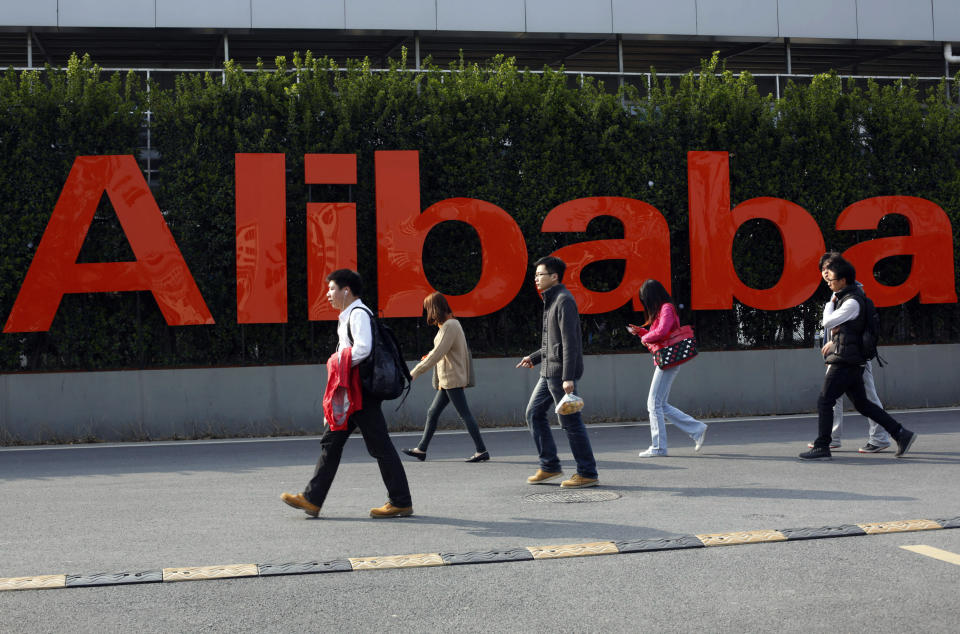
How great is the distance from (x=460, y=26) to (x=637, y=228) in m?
6.25

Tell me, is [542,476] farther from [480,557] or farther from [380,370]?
[480,557]

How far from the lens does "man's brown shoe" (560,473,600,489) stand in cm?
822

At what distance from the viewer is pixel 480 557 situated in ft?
19.4

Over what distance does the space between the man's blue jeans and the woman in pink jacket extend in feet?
5.87

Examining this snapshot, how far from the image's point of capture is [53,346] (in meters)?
13.2

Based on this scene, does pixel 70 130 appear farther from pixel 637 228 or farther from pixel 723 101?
pixel 723 101

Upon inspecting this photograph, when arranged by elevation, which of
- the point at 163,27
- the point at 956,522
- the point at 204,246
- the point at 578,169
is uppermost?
the point at 163,27

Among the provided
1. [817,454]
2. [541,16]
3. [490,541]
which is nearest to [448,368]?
[817,454]

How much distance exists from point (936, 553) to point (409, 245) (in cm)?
893

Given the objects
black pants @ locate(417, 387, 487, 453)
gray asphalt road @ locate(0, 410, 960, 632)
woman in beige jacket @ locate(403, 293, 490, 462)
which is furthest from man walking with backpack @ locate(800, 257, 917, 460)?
woman in beige jacket @ locate(403, 293, 490, 462)

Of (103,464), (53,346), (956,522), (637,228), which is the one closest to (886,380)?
(637,228)

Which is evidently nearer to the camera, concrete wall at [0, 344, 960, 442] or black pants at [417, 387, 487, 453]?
black pants at [417, 387, 487, 453]

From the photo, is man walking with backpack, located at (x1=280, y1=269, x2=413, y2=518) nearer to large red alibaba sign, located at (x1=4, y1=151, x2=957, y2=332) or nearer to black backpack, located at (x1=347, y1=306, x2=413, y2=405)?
black backpack, located at (x1=347, y1=306, x2=413, y2=405)

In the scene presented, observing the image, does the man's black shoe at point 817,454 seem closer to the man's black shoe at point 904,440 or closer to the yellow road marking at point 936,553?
the man's black shoe at point 904,440
